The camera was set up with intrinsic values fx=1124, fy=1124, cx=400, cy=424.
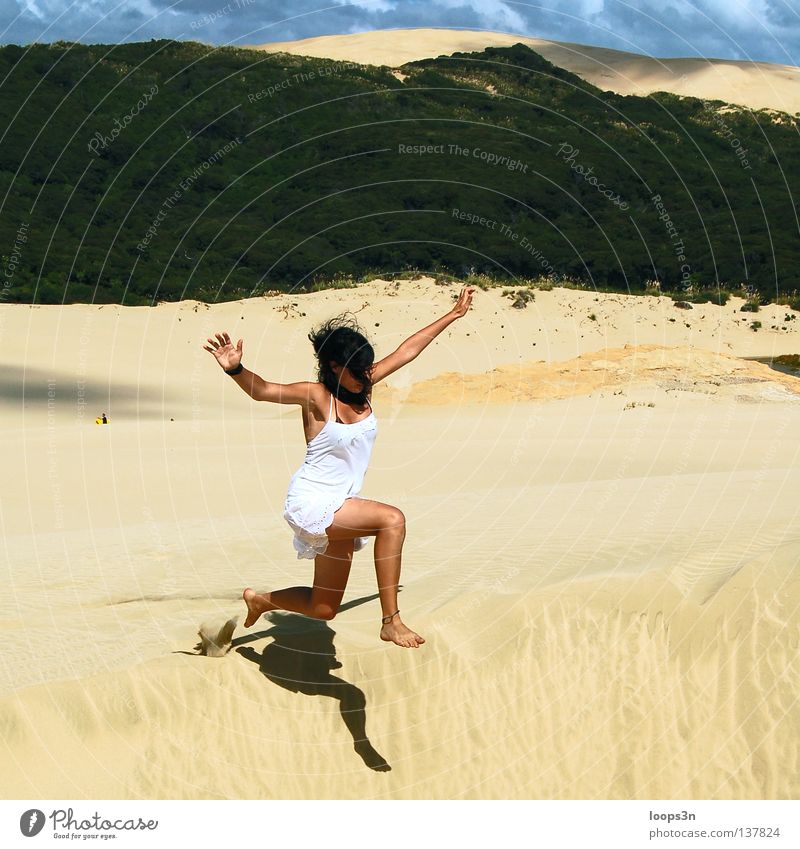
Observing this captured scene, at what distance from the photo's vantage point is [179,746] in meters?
6.71

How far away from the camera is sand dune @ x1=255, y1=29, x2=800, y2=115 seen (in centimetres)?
7200

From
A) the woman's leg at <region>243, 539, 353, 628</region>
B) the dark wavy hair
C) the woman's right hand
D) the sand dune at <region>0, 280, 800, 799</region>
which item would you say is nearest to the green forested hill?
the sand dune at <region>0, 280, 800, 799</region>

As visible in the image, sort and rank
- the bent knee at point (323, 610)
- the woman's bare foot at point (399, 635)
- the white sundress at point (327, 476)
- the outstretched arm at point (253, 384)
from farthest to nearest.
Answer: the bent knee at point (323, 610)
the woman's bare foot at point (399, 635)
the white sundress at point (327, 476)
the outstretched arm at point (253, 384)

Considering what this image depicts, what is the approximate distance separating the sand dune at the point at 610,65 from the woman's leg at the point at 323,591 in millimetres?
64438

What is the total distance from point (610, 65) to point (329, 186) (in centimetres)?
4089

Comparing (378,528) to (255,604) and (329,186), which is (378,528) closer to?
(255,604)

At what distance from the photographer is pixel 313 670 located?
7387mm

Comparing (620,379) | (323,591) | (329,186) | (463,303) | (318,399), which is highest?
(329,186)

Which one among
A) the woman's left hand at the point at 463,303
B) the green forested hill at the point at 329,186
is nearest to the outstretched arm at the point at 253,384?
the woman's left hand at the point at 463,303

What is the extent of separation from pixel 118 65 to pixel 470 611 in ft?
176

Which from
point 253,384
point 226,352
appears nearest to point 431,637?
point 253,384

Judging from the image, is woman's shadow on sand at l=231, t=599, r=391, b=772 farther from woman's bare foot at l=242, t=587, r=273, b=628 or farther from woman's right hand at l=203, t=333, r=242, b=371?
woman's right hand at l=203, t=333, r=242, b=371

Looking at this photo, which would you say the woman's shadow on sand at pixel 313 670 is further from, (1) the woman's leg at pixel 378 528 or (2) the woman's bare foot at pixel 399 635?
(1) the woman's leg at pixel 378 528

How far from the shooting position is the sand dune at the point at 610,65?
72.0m
